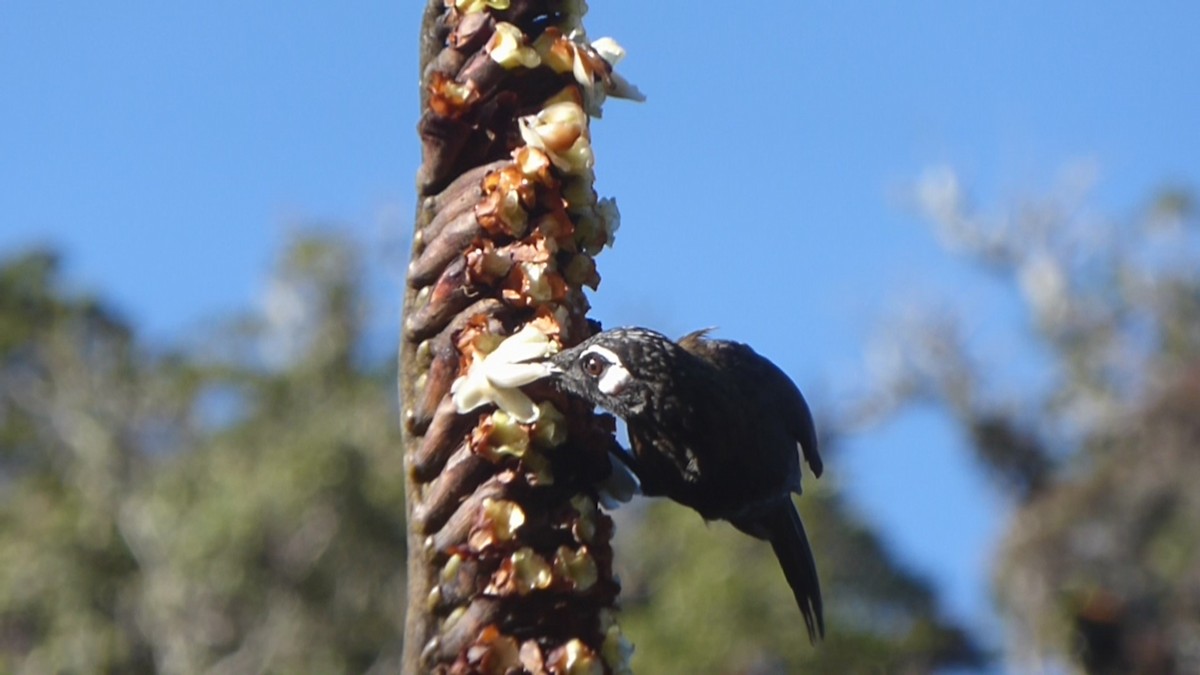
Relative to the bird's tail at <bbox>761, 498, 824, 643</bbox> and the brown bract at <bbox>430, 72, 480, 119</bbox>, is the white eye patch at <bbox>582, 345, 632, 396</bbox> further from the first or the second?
the bird's tail at <bbox>761, 498, 824, 643</bbox>

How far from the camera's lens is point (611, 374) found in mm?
3826

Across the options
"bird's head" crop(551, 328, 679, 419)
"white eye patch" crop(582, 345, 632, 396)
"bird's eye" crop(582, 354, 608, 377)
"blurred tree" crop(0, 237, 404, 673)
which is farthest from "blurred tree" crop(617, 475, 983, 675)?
"bird's eye" crop(582, 354, 608, 377)

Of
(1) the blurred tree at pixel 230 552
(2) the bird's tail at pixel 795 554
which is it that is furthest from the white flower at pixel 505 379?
(1) the blurred tree at pixel 230 552

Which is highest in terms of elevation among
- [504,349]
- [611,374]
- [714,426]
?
[504,349]

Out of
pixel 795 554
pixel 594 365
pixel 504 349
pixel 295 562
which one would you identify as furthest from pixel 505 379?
pixel 295 562

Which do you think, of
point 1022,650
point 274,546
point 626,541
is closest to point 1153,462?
point 1022,650

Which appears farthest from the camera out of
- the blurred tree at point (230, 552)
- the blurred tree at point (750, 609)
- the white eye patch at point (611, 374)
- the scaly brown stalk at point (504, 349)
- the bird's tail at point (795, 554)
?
the blurred tree at point (230, 552)

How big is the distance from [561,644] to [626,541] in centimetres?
1557

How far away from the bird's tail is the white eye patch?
107 centimetres

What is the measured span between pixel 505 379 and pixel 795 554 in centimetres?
191

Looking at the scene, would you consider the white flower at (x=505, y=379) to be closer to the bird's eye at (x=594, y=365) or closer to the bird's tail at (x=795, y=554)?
the bird's eye at (x=594, y=365)

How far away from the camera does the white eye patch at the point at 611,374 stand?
3.74m

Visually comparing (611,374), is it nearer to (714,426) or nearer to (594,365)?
(594,365)

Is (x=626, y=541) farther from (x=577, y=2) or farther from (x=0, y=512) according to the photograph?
(x=577, y=2)
